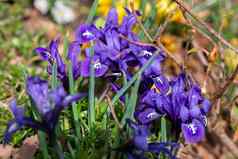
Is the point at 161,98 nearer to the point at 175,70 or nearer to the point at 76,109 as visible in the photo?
the point at 76,109

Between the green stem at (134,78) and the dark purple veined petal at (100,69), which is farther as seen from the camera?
the dark purple veined petal at (100,69)

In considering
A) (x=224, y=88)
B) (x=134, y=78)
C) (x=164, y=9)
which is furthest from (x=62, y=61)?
(x=164, y=9)

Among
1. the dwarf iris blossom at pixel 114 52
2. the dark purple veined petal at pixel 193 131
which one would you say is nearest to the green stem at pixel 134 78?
the dwarf iris blossom at pixel 114 52

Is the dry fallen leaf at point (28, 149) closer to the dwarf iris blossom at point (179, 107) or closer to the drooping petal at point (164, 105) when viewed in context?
the dwarf iris blossom at point (179, 107)

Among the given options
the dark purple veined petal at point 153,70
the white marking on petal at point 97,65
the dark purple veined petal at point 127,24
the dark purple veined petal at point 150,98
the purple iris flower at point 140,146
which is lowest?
the purple iris flower at point 140,146

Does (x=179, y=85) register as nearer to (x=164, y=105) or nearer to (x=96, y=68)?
(x=164, y=105)

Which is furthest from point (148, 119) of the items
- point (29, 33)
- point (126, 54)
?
point (29, 33)
